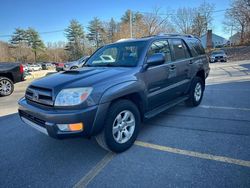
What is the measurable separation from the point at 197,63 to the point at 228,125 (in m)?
1.85

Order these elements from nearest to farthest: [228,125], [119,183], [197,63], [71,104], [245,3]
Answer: [119,183], [71,104], [228,125], [197,63], [245,3]


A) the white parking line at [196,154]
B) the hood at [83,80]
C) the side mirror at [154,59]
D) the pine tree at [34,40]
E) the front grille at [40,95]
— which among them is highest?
the pine tree at [34,40]

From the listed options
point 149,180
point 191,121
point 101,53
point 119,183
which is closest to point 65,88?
point 119,183

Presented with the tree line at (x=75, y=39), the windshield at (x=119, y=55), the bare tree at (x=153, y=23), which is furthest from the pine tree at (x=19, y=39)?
the windshield at (x=119, y=55)

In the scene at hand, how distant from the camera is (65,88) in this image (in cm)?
274

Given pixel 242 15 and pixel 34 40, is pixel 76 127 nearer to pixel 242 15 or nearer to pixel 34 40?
pixel 242 15

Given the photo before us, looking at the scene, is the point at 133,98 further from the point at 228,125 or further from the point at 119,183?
the point at 228,125

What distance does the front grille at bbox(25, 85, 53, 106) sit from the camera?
2.81m

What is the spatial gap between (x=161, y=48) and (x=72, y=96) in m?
2.22

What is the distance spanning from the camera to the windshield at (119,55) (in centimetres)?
363

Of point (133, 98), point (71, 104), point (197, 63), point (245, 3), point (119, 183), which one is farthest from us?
point (245, 3)

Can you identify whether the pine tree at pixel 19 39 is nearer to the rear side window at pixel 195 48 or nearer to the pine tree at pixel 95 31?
the pine tree at pixel 95 31

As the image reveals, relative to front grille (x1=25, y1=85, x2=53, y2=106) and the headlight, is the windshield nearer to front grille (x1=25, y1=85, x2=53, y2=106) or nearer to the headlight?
the headlight

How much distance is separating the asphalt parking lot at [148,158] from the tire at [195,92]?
785 mm
